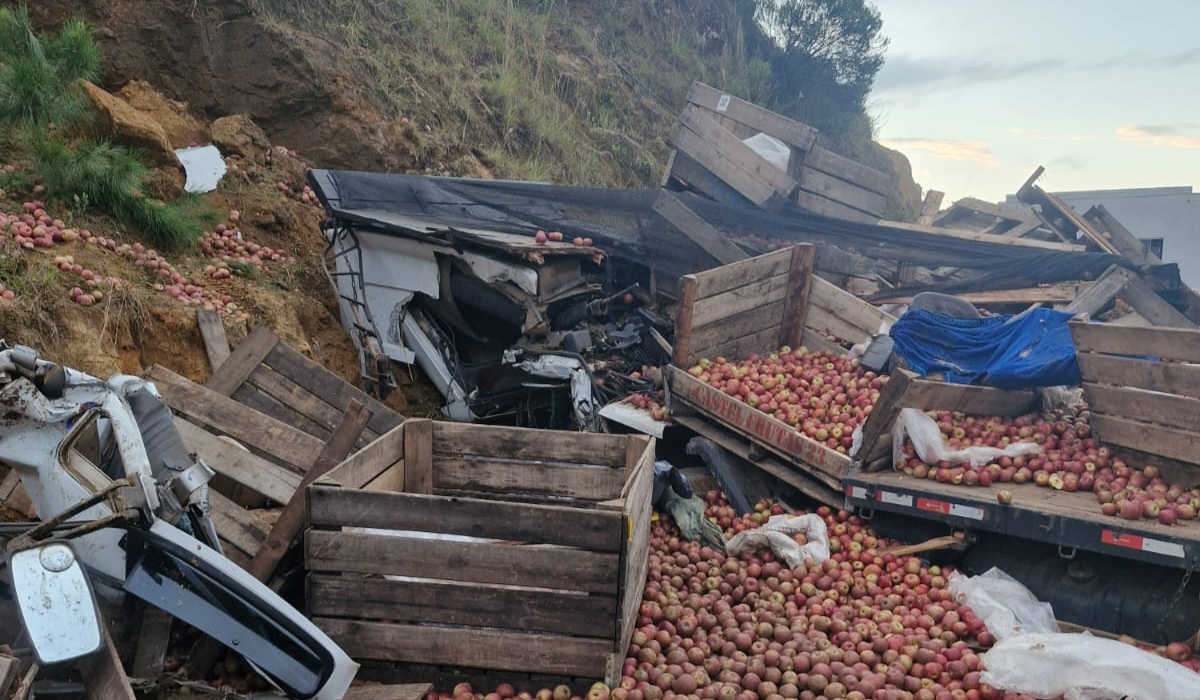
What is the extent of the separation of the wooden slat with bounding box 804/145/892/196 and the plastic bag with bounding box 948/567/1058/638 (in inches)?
271

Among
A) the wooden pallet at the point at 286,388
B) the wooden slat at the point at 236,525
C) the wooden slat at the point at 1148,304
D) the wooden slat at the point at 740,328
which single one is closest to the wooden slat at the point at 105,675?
the wooden slat at the point at 236,525

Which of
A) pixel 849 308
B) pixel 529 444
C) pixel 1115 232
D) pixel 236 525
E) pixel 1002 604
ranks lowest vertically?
pixel 1002 604

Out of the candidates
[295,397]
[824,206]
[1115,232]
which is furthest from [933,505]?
[1115,232]

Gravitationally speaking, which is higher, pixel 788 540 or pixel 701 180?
pixel 701 180

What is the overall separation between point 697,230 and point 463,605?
6.28 meters

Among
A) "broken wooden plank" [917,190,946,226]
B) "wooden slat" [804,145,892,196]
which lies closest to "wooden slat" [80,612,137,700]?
"wooden slat" [804,145,892,196]

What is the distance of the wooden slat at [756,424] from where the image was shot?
6113mm

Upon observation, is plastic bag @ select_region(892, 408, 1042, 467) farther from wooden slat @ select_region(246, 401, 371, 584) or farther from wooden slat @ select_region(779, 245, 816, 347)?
wooden slat @ select_region(246, 401, 371, 584)

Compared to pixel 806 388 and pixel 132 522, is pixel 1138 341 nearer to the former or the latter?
pixel 806 388

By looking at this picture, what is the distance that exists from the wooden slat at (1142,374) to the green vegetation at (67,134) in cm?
760

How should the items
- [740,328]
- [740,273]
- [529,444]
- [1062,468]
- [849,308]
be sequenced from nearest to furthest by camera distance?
[529,444], [1062,468], [740,273], [740,328], [849,308]

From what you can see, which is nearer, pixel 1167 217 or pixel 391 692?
pixel 391 692

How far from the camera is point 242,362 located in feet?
20.4

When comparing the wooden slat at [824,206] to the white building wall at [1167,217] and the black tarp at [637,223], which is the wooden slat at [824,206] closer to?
the black tarp at [637,223]
